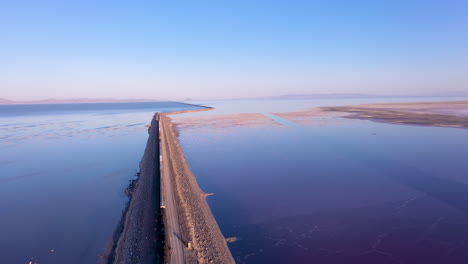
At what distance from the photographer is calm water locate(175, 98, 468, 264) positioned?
6531 millimetres

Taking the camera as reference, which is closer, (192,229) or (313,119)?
(192,229)

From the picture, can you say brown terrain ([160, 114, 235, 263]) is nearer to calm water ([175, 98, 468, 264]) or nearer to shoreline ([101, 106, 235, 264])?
shoreline ([101, 106, 235, 264])

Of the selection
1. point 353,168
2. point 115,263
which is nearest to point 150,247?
point 115,263

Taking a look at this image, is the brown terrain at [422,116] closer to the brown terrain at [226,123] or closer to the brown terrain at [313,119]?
the brown terrain at [313,119]

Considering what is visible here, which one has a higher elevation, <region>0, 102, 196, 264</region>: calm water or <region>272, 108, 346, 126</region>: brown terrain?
<region>272, 108, 346, 126</region>: brown terrain

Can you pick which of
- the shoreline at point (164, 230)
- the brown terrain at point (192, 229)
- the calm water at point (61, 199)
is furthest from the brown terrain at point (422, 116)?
the calm water at point (61, 199)

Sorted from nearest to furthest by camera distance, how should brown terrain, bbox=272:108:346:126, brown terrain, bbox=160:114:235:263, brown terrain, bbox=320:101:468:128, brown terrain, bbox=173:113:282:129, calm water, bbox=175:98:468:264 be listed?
brown terrain, bbox=160:114:235:263 → calm water, bbox=175:98:468:264 → brown terrain, bbox=320:101:468:128 → brown terrain, bbox=272:108:346:126 → brown terrain, bbox=173:113:282:129

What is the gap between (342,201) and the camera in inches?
363

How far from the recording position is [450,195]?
370 inches

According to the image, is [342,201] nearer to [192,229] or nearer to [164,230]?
[192,229]

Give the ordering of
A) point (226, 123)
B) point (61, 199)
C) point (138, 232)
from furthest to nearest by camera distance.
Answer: point (226, 123) → point (61, 199) → point (138, 232)

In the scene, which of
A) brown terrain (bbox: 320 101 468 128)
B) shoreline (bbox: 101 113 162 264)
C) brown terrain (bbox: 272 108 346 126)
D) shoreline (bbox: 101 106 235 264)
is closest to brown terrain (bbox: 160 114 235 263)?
shoreline (bbox: 101 106 235 264)

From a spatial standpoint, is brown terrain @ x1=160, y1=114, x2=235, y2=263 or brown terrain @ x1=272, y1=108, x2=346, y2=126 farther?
brown terrain @ x1=272, y1=108, x2=346, y2=126

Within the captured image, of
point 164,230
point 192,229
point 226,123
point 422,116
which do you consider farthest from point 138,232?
point 422,116
